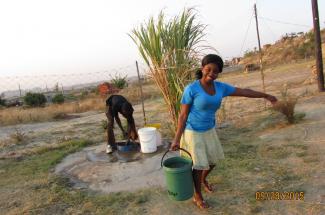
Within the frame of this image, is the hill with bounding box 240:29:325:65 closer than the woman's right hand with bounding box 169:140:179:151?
No

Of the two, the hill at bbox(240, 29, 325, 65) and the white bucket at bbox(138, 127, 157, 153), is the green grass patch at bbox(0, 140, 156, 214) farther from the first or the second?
the hill at bbox(240, 29, 325, 65)

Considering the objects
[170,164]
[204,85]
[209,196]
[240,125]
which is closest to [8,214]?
[170,164]

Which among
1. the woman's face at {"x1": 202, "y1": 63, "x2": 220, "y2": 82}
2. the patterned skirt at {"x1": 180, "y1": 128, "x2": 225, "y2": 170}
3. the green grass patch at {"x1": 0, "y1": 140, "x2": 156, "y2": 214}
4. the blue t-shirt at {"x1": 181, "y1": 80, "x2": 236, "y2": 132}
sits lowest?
the green grass patch at {"x1": 0, "y1": 140, "x2": 156, "y2": 214}

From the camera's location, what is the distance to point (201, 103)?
294 cm

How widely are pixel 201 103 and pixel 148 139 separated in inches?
99.5

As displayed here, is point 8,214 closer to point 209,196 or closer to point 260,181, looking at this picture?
point 209,196

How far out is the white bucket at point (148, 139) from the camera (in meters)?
5.31

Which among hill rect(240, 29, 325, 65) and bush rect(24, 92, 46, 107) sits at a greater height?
hill rect(240, 29, 325, 65)

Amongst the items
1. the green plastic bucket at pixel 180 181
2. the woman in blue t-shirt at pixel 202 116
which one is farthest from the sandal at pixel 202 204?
the green plastic bucket at pixel 180 181

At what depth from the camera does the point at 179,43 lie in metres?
5.74

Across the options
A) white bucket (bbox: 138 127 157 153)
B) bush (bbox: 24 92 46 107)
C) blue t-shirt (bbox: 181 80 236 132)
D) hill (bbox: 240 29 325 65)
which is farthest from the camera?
hill (bbox: 240 29 325 65)

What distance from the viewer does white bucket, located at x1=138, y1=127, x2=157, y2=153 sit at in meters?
5.31

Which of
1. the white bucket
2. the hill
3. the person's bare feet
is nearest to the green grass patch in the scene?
the person's bare feet

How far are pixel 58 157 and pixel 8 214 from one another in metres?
2.29
